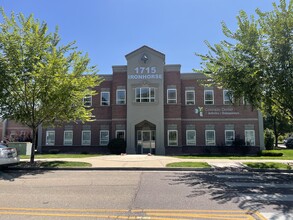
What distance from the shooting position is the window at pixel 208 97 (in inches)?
1115

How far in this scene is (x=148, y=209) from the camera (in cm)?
615

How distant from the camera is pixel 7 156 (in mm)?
12602

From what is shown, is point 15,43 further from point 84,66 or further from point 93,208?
point 93,208

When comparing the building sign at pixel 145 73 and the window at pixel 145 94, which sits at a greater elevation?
the building sign at pixel 145 73

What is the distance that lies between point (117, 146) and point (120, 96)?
5.42m

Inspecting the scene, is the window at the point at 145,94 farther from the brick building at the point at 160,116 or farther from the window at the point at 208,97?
the window at the point at 208,97

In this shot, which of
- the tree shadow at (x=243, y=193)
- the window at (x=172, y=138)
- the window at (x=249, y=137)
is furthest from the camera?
the window at (x=249, y=137)

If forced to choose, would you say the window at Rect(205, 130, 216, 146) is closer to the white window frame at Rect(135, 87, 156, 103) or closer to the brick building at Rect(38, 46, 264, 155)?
the brick building at Rect(38, 46, 264, 155)

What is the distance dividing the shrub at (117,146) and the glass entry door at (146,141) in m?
1.83

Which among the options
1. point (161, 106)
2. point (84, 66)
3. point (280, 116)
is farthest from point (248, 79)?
point (161, 106)

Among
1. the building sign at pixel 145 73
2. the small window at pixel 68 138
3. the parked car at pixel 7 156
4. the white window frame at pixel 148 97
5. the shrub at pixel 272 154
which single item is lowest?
the shrub at pixel 272 154

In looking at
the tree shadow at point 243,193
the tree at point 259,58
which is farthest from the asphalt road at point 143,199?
the tree at point 259,58

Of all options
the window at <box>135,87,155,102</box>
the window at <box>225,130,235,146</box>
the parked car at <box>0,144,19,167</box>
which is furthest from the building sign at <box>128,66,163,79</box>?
the parked car at <box>0,144,19,167</box>

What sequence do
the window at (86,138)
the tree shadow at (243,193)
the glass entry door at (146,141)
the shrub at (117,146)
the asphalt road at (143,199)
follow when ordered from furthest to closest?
the window at (86,138) < the glass entry door at (146,141) < the shrub at (117,146) < the tree shadow at (243,193) < the asphalt road at (143,199)
